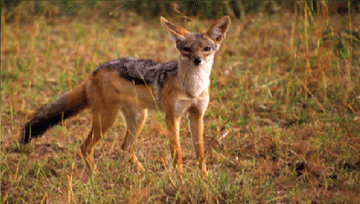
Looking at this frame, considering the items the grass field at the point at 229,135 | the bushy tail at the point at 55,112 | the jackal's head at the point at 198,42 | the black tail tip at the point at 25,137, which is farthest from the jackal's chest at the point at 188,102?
the black tail tip at the point at 25,137

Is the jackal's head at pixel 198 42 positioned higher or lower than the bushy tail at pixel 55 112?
higher

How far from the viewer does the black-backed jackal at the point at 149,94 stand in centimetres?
378

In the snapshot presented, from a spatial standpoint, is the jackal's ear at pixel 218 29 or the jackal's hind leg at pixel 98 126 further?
the jackal's hind leg at pixel 98 126

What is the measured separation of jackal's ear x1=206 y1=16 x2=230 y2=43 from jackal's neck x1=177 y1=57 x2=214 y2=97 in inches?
8.2

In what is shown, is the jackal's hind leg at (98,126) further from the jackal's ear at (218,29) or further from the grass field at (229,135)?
the jackal's ear at (218,29)

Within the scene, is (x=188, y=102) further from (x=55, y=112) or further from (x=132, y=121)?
(x=55, y=112)

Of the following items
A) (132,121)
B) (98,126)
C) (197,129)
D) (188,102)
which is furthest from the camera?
(132,121)

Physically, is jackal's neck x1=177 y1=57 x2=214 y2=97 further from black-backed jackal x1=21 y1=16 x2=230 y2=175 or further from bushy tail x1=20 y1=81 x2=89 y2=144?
bushy tail x1=20 y1=81 x2=89 y2=144

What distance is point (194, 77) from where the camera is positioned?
3795 mm

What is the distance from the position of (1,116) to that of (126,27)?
3402 mm

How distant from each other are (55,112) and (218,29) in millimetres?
1665

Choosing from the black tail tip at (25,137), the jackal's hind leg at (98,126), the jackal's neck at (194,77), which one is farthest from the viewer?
the black tail tip at (25,137)

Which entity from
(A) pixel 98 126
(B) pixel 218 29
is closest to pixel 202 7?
(B) pixel 218 29

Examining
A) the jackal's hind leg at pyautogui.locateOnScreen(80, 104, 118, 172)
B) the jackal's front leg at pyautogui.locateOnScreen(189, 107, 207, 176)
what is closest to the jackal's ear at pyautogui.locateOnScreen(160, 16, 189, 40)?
the jackal's front leg at pyautogui.locateOnScreen(189, 107, 207, 176)
